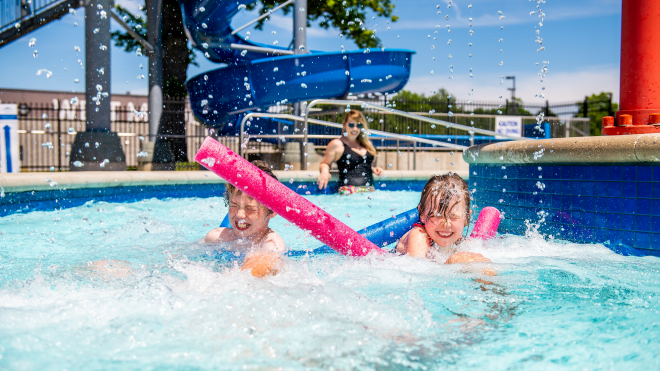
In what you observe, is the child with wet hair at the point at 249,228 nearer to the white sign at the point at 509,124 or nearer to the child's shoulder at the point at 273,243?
the child's shoulder at the point at 273,243

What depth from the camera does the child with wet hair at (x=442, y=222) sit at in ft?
9.25

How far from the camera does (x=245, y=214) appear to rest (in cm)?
301

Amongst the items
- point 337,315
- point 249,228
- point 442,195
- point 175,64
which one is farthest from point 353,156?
point 175,64

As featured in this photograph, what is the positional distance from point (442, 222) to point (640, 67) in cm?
215

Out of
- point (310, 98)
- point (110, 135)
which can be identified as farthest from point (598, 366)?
point (110, 135)

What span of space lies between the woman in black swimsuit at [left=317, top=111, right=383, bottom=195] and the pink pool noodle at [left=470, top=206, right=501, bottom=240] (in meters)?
3.58

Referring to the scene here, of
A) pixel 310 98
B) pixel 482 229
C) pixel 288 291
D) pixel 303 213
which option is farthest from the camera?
pixel 310 98

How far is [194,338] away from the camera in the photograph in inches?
67.2

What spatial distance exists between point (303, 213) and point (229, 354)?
3.38 ft

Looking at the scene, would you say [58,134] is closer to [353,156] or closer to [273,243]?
[353,156]

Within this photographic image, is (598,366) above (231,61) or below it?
below

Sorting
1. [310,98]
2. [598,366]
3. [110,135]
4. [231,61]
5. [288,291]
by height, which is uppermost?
[231,61]

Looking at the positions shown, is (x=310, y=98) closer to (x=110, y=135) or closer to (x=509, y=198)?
(x=110, y=135)

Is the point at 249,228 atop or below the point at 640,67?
below
